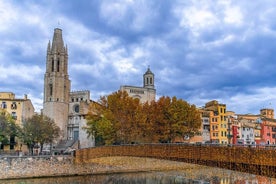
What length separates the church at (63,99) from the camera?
82938mm


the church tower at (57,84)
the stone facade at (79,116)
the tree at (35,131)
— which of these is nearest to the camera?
the tree at (35,131)

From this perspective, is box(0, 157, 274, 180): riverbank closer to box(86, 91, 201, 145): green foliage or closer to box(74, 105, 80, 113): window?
box(86, 91, 201, 145): green foliage

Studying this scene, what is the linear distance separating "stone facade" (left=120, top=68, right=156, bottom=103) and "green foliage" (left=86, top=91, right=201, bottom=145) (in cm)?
2350

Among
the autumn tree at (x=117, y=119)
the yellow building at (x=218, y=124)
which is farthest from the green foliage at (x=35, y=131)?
the yellow building at (x=218, y=124)

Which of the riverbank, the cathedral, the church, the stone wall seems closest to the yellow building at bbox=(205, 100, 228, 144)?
the church

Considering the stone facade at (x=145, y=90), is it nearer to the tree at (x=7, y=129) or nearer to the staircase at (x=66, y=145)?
the staircase at (x=66, y=145)

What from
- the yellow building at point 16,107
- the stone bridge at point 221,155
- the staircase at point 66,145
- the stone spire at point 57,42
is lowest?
the staircase at point 66,145

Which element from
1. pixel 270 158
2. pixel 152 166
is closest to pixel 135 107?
pixel 152 166

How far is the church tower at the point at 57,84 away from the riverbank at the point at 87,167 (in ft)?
99.9

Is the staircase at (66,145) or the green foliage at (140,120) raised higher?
the green foliage at (140,120)

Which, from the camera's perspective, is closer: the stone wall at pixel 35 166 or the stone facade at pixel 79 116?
the stone wall at pixel 35 166

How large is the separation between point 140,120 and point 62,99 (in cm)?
3120

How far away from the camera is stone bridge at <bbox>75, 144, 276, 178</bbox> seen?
21750 millimetres

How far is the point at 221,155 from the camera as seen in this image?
25375 millimetres
